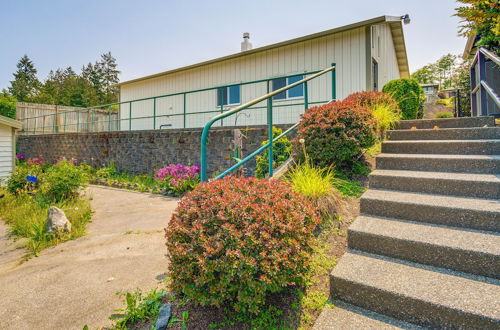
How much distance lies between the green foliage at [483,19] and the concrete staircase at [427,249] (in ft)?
6.02

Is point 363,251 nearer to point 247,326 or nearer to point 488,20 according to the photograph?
point 247,326

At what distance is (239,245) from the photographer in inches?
62.7

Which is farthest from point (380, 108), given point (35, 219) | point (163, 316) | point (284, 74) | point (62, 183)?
point (62, 183)

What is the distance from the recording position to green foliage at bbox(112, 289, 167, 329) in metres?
1.87

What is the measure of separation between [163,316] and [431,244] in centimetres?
193

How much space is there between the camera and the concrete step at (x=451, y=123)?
362cm

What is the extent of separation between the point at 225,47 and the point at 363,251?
39.0 feet

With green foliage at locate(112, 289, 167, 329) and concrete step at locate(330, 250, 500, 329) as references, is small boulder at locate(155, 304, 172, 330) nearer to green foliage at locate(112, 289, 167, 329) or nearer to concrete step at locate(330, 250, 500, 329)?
green foliage at locate(112, 289, 167, 329)

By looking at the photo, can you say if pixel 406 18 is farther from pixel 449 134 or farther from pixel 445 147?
pixel 445 147

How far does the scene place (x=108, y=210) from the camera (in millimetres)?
5266

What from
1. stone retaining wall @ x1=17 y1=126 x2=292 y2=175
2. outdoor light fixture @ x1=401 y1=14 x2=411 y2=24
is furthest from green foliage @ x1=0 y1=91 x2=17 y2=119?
outdoor light fixture @ x1=401 y1=14 x2=411 y2=24

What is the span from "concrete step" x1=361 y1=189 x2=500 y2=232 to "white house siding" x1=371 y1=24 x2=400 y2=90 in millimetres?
6372

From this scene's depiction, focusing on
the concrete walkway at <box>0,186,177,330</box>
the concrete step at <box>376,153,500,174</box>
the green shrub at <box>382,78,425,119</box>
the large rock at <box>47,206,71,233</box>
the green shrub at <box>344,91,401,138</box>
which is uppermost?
the green shrub at <box>382,78,425,119</box>

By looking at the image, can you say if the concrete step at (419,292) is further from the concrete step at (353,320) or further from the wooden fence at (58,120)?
the wooden fence at (58,120)
